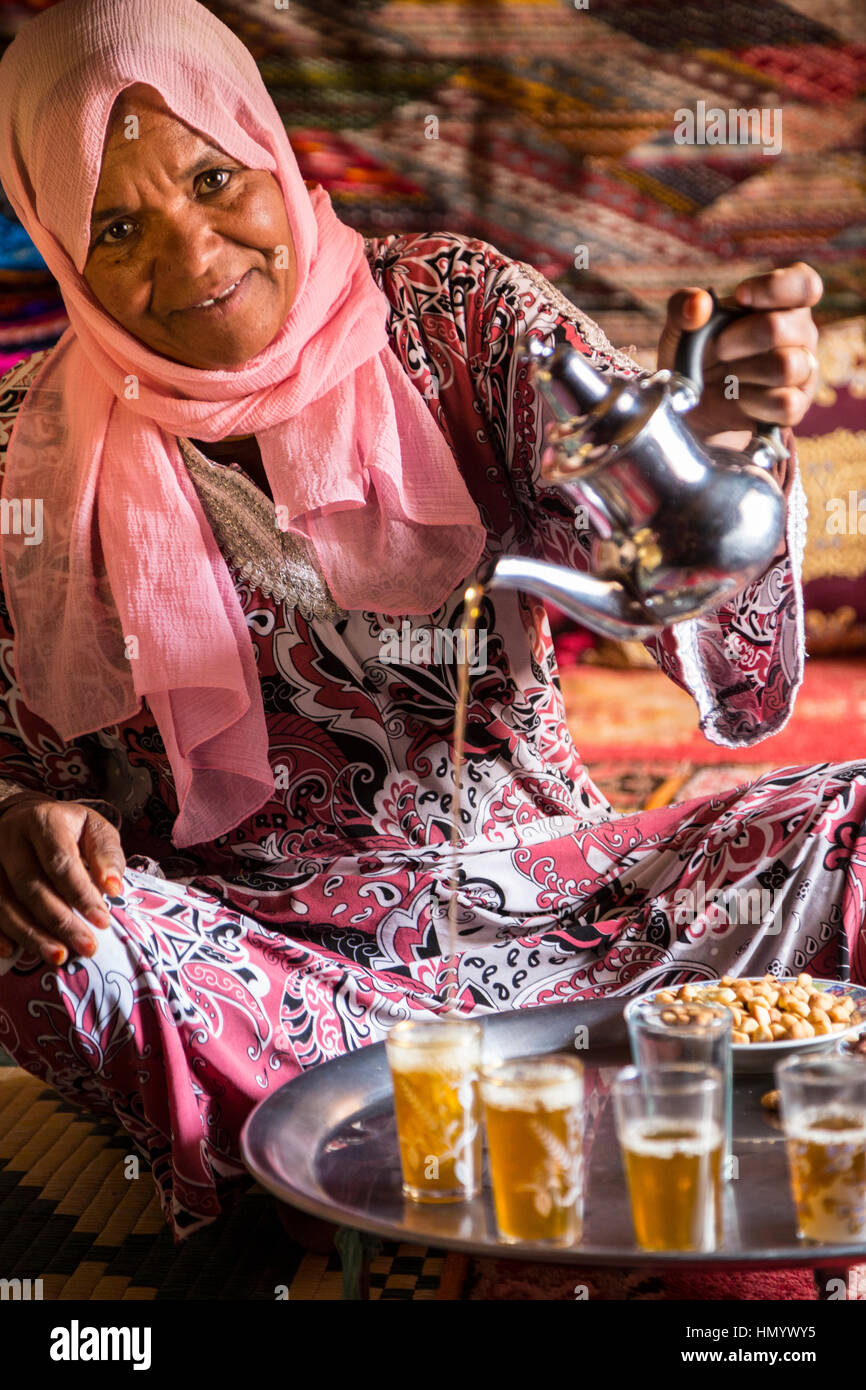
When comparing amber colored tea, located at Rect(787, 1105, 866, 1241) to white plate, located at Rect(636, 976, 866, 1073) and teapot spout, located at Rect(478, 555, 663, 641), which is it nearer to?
white plate, located at Rect(636, 976, 866, 1073)

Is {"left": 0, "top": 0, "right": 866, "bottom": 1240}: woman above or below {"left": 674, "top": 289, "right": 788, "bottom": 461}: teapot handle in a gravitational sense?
below

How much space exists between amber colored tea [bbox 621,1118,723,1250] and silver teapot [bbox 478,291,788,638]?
12.5 inches

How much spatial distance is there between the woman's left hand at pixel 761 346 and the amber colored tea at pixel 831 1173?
480mm

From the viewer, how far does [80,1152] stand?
150cm

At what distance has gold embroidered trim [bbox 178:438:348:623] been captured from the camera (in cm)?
136

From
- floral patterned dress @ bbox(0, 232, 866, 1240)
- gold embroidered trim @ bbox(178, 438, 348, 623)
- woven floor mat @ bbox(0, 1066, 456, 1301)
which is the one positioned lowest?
woven floor mat @ bbox(0, 1066, 456, 1301)

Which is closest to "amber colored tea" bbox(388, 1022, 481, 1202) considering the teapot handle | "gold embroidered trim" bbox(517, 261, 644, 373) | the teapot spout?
the teapot spout

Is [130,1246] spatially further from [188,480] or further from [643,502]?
[643,502]

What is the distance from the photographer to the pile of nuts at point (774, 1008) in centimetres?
94
